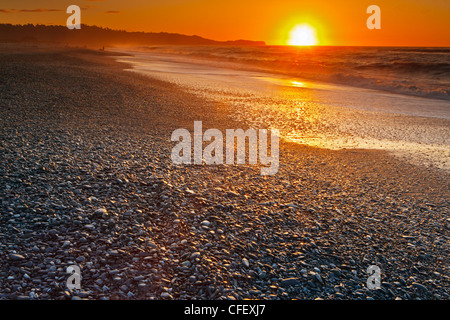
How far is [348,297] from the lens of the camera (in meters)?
5.38

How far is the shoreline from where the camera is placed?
539cm

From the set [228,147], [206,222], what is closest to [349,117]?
[228,147]

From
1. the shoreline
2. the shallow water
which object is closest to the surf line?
the shoreline

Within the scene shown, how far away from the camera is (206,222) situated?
6.96m

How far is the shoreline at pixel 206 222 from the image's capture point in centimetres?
539

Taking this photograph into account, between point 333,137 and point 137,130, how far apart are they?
26.0 ft

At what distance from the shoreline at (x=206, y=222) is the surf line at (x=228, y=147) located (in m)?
0.46

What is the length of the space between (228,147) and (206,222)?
5.47 metres

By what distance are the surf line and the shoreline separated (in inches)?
18.1

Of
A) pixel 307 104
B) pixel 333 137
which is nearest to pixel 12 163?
pixel 333 137

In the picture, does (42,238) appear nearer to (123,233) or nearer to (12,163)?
(123,233)

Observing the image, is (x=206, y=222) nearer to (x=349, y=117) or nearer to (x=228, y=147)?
(x=228, y=147)

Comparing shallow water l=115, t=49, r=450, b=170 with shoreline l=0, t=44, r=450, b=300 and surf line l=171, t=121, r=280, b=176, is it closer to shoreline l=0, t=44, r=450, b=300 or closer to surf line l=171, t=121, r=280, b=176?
surf line l=171, t=121, r=280, b=176

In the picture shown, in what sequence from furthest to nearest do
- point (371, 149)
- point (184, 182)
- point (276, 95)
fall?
point (276, 95)
point (371, 149)
point (184, 182)
